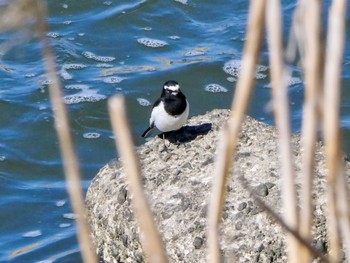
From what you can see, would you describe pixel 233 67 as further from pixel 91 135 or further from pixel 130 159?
pixel 130 159

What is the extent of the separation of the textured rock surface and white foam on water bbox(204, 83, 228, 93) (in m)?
2.86

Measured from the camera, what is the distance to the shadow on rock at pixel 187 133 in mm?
5102

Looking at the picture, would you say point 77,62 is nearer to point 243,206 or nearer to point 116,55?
point 116,55

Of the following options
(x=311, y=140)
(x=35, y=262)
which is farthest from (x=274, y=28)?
(x=35, y=262)

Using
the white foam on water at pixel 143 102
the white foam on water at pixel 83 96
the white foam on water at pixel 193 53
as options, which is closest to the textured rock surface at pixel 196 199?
the white foam on water at pixel 143 102

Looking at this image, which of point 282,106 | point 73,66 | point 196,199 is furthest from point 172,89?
point 282,106

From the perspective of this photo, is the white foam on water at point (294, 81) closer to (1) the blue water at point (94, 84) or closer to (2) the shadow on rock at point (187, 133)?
(1) the blue water at point (94, 84)

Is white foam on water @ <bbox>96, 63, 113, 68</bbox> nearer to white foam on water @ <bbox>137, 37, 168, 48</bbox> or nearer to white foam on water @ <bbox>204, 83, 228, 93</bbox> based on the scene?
white foam on water @ <bbox>137, 37, 168, 48</bbox>

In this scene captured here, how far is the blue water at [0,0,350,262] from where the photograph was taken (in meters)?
6.71

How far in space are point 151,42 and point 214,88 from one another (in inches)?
43.2

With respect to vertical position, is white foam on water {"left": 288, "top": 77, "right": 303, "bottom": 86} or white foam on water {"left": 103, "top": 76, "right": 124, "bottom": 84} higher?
white foam on water {"left": 103, "top": 76, "right": 124, "bottom": 84}

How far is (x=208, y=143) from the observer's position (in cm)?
491

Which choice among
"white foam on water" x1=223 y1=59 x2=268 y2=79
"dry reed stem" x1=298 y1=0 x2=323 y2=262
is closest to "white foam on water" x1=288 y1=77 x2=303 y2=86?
"white foam on water" x1=223 y1=59 x2=268 y2=79

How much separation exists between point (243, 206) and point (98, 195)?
101 cm
